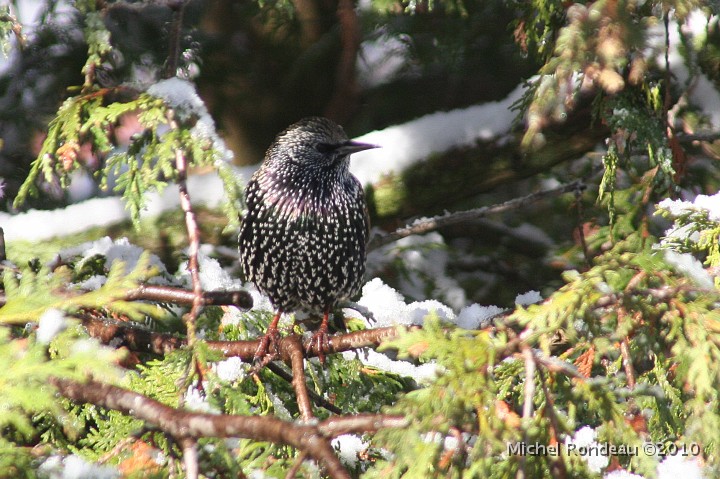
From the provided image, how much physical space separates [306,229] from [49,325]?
1.81 m

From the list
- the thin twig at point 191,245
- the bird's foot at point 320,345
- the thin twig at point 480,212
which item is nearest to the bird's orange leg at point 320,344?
the bird's foot at point 320,345

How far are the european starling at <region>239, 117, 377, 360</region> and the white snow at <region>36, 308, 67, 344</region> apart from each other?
162 cm

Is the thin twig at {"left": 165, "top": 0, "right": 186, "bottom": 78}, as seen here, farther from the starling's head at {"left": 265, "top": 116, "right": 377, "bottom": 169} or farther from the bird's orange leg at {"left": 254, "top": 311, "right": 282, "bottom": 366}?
the bird's orange leg at {"left": 254, "top": 311, "right": 282, "bottom": 366}

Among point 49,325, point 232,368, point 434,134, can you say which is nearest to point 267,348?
point 232,368

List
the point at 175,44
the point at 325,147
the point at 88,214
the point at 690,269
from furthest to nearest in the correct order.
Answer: the point at 88,214
the point at 325,147
the point at 175,44
the point at 690,269

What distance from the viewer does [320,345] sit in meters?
2.68

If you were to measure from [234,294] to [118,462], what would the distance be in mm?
593

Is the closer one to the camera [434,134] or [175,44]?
[175,44]

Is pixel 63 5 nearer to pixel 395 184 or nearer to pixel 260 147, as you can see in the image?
pixel 260 147

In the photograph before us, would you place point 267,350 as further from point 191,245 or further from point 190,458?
point 190,458

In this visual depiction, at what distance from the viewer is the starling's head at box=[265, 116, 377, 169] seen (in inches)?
128

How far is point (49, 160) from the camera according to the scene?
237 cm

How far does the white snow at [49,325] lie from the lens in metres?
1.23

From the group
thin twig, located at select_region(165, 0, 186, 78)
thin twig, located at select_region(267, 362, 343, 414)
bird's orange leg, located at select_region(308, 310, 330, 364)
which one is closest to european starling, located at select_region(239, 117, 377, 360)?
bird's orange leg, located at select_region(308, 310, 330, 364)
